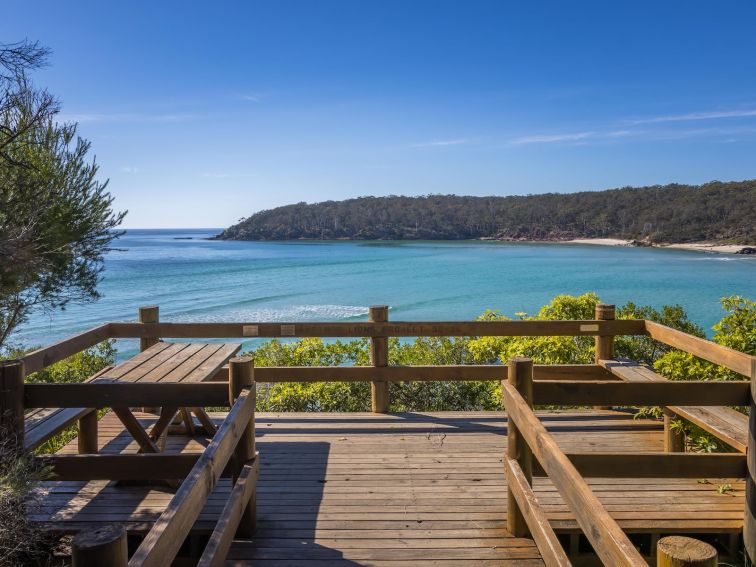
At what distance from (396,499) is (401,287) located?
43.4m

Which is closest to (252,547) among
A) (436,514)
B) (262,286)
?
(436,514)

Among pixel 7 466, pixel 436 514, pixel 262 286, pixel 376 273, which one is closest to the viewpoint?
pixel 7 466

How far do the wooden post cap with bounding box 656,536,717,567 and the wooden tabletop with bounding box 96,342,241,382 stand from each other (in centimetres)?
324

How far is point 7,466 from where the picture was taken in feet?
10.2

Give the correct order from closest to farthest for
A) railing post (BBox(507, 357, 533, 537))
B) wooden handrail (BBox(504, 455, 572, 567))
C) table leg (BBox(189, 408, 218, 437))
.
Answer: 1. wooden handrail (BBox(504, 455, 572, 567))
2. railing post (BBox(507, 357, 533, 537))
3. table leg (BBox(189, 408, 218, 437))

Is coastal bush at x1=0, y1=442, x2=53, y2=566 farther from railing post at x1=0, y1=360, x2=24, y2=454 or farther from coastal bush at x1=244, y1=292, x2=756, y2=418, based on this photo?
coastal bush at x1=244, y1=292, x2=756, y2=418

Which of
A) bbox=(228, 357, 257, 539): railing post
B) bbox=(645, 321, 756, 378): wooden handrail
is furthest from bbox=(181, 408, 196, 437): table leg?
bbox=(645, 321, 756, 378): wooden handrail

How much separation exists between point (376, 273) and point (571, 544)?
56.0 meters

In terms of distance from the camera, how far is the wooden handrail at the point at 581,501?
67.0 inches

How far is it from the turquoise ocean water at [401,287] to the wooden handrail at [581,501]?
2078cm

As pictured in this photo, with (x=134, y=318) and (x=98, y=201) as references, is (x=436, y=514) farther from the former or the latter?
(x=134, y=318)

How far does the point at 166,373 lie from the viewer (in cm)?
423

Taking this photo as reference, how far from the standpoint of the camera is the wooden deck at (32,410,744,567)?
3.42 meters

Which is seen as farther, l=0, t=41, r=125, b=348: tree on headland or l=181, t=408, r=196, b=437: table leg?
l=0, t=41, r=125, b=348: tree on headland
